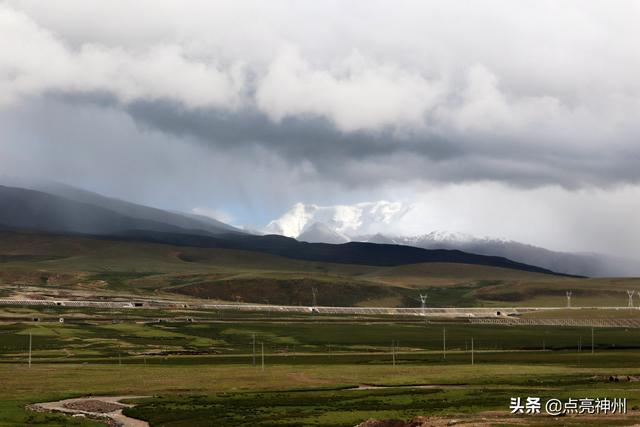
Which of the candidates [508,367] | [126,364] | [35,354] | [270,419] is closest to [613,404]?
[270,419]

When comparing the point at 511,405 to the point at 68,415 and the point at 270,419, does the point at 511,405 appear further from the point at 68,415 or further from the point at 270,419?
the point at 68,415

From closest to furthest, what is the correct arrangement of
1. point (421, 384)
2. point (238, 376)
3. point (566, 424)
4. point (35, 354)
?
point (566, 424), point (421, 384), point (238, 376), point (35, 354)

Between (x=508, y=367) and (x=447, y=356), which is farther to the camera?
(x=447, y=356)

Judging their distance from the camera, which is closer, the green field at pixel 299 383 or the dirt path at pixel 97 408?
the green field at pixel 299 383

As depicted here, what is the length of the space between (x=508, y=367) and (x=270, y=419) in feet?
252

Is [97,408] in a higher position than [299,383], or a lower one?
lower

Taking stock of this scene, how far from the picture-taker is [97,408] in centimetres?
10731

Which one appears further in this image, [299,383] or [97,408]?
[299,383]

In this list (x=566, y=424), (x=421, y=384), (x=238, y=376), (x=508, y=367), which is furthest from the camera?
(x=508, y=367)

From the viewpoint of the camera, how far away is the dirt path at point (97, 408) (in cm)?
9691

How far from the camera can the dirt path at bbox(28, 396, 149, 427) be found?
96.9m

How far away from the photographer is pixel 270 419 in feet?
301

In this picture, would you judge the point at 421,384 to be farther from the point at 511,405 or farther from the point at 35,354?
the point at 35,354

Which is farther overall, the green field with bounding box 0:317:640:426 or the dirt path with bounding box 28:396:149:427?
the dirt path with bounding box 28:396:149:427
